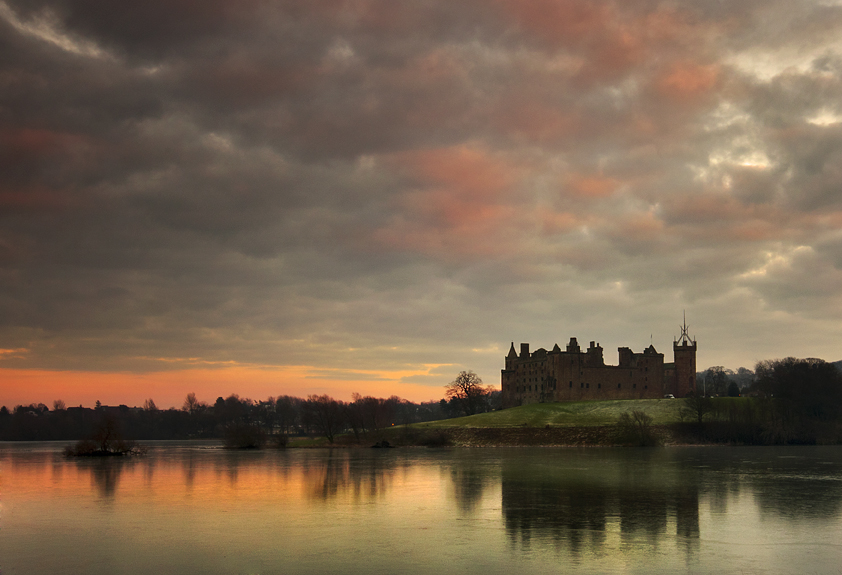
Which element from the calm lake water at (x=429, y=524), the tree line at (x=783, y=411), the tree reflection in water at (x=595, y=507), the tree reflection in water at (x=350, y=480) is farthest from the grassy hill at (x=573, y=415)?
the calm lake water at (x=429, y=524)

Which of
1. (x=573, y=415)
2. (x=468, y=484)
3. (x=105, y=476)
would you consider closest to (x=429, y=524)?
(x=468, y=484)

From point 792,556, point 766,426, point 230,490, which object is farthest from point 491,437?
point 792,556

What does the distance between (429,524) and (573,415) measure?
9947 cm

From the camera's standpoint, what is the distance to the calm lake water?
17.9 meters

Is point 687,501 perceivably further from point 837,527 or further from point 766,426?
point 766,426

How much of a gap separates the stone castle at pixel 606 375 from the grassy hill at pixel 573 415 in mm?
13623

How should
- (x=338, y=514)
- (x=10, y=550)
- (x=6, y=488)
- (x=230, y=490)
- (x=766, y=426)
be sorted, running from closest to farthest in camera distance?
(x=10, y=550) < (x=338, y=514) < (x=230, y=490) < (x=6, y=488) < (x=766, y=426)

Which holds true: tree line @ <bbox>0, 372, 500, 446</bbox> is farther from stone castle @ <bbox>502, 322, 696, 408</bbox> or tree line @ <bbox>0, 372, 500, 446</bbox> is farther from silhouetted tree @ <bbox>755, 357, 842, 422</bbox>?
silhouetted tree @ <bbox>755, 357, 842, 422</bbox>

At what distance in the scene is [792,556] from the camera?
727 inches

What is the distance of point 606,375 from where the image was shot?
149 metres

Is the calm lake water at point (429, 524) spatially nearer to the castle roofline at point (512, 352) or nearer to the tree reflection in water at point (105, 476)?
the tree reflection in water at point (105, 476)

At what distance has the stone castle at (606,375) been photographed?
146375 mm

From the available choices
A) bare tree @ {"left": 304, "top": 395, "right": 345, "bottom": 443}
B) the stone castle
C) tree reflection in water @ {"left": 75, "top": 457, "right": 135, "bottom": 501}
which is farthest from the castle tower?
tree reflection in water @ {"left": 75, "top": 457, "right": 135, "bottom": 501}

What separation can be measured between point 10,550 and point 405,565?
11.7m
